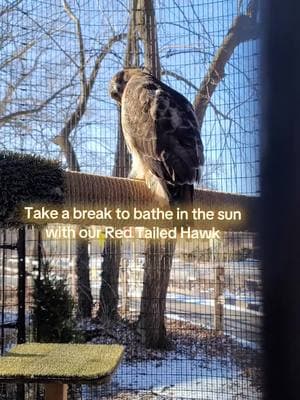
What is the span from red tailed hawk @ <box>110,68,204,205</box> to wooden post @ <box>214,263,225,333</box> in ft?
3.04

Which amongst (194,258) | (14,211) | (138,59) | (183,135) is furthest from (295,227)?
(138,59)

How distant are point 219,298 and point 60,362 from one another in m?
1.56

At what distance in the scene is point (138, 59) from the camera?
363 cm

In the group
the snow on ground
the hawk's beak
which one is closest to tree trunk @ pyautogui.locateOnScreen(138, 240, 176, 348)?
the snow on ground

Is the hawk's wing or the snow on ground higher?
the hawk's wing

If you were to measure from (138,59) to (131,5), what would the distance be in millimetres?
386

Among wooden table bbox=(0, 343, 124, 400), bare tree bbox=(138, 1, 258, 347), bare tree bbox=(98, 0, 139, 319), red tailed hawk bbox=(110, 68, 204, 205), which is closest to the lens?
wooden table bbox=(0, 343, 124, 400)

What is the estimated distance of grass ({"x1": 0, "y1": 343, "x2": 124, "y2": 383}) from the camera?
1.62 meters

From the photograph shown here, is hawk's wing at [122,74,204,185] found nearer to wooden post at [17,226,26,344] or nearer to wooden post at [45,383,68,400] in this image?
wooden post at [17,226,26,344]

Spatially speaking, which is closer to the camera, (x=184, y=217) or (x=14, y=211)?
(x=14, y=211)

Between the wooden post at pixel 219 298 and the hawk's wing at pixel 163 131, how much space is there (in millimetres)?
1061

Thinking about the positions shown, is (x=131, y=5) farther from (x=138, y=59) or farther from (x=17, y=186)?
(x=17, y=186)

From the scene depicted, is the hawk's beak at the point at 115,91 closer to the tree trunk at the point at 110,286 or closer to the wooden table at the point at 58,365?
the tree trunk at the point at 110,286

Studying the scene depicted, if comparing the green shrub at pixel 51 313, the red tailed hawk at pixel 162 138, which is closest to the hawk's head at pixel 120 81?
the red tailed hawk at pixel 162 138
